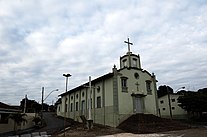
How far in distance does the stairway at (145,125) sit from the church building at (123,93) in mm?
1387

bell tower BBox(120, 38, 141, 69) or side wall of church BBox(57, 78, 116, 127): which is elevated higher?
bell tower BBox(120, 38, 141, 69)

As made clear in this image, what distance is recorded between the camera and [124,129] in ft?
82.1

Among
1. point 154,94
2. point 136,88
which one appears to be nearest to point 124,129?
point 136,88

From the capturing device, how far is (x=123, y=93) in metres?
29.2

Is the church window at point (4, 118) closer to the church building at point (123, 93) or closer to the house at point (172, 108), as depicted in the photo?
the church building at point (123, 93)

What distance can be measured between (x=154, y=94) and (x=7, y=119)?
2222cm

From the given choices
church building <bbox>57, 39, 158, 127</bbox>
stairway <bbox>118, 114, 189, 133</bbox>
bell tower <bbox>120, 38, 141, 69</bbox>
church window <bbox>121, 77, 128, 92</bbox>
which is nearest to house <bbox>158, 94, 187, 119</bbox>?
church building <bbox>57, 39, 158, 127</bbox>

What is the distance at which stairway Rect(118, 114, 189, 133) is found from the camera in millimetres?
23828

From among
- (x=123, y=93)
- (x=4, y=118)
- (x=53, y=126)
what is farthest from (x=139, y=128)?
A: (x=4, y=118)

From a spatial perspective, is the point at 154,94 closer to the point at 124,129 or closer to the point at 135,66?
the point at 135,66

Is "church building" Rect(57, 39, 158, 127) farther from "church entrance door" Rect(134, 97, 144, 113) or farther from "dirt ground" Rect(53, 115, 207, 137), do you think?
"dirt ground" Rect(53, 115, 207, 137)

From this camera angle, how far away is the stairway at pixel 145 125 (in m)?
23.8

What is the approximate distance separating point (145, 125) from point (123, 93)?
5858mm

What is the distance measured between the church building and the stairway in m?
1.39
